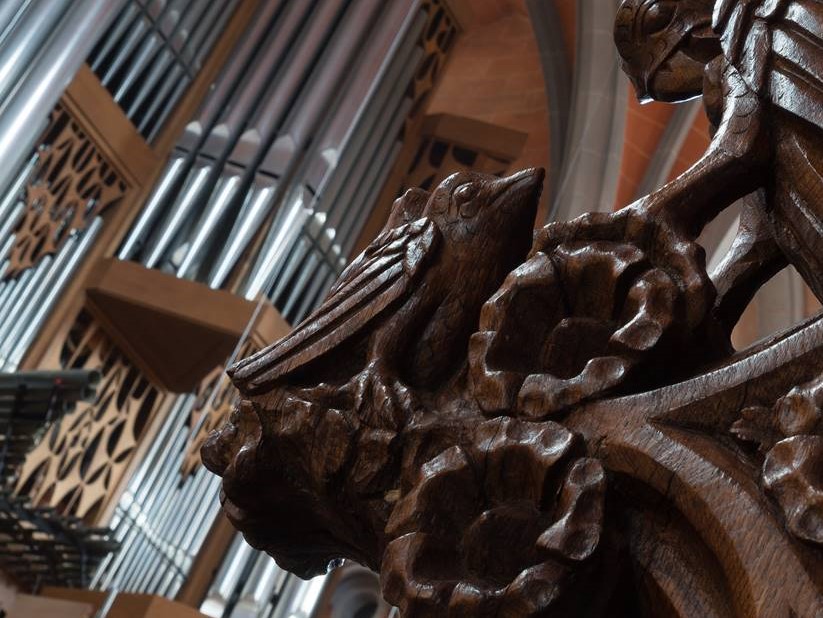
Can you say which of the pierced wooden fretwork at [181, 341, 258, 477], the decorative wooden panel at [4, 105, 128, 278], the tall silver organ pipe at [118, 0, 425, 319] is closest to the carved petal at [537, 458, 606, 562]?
the decorative wooden panel at [4, 105, 128, 278]

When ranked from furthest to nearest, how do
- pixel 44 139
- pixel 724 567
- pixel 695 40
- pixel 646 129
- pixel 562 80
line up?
pixel 562 80, pixel 646 129, pixel 44 139, pixel 695 40, pixel 724 567

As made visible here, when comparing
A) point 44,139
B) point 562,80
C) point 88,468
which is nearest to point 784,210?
point 44,139

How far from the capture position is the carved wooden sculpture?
1.55ft

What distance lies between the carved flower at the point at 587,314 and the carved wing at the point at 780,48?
91 millimetres

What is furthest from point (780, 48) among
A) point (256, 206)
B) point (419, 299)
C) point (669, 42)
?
point (256, 206)

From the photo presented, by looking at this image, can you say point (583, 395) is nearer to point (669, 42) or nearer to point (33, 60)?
point (669, 42)

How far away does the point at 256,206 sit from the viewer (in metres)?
6.20

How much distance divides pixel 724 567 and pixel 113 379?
19.4 feet

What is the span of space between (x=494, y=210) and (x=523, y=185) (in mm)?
21

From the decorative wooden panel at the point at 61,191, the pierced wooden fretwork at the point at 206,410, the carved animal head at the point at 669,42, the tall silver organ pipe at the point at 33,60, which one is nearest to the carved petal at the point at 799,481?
the carved animal head at the point at 669,42

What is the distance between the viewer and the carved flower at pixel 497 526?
47 cm

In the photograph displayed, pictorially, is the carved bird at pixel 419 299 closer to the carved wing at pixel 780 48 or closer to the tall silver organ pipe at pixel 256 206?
the carved wing at pixel 780 48

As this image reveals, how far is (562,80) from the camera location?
8.30 meters

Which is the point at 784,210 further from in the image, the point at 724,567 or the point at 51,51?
the point at 51,51
